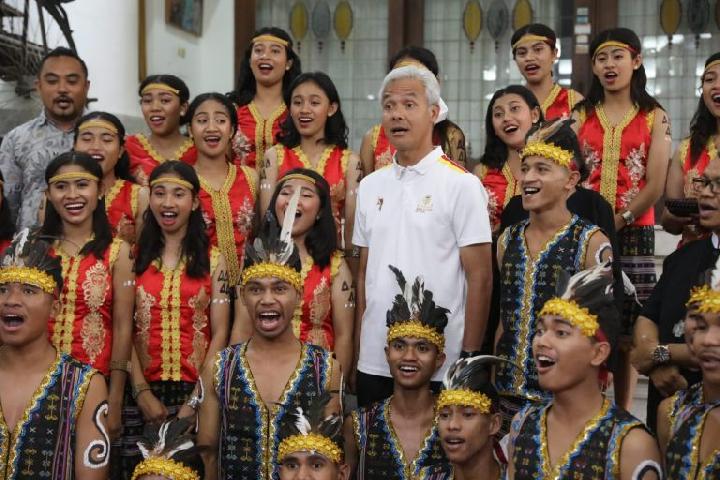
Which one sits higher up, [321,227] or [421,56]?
[421,56]

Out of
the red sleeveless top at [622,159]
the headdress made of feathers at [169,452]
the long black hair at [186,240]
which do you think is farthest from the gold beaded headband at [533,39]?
the headdress made of feathers at [169,452]

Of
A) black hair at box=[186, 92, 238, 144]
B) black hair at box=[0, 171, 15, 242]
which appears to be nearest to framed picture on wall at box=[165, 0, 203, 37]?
black hair at box=[186, 92, 238, 144]

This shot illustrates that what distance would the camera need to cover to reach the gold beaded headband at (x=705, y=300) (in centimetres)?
293

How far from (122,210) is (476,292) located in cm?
174

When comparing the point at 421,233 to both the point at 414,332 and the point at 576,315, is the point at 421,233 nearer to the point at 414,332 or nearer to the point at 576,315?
the point at 414,332

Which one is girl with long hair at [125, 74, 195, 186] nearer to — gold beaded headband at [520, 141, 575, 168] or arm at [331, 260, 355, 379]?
arm at [331, 260, 355, 379]

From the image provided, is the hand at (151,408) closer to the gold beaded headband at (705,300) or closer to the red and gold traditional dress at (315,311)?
the red and gold traditional dress at (315,311)

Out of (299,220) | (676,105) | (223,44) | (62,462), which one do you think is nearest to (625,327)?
(299,220)

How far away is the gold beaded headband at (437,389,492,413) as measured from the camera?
11.4 feet

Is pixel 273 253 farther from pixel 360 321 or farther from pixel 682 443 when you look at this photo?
pixel 682 443

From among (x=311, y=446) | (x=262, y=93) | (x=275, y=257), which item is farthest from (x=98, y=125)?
(x=311, y=446)

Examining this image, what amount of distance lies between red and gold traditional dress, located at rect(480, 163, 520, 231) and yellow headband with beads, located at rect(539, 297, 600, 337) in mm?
1547

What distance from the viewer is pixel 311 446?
3439 mm

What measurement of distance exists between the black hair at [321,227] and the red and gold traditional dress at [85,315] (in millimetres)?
758
